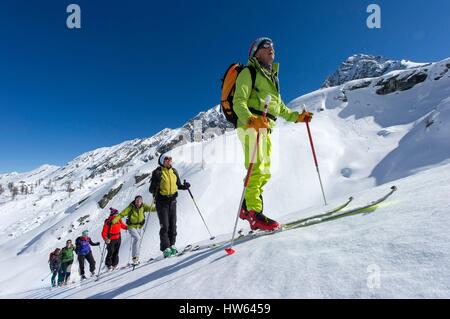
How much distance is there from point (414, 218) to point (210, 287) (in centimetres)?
216

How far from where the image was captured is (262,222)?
15.4 ft

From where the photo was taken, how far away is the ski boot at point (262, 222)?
15.2ft

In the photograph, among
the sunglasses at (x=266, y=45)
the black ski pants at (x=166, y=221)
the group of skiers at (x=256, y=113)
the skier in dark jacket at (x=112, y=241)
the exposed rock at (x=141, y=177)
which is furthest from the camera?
the exposed rock at (x=141, y=177)

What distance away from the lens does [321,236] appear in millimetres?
3455

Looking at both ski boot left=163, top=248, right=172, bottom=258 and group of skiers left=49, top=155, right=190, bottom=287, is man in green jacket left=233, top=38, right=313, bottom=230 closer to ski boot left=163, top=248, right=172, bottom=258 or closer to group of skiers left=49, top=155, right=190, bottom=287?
ski boot left=163, top=248, right=172, bottom=258

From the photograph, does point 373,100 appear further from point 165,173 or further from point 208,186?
point 165,173

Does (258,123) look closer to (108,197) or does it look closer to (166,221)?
(166,221)

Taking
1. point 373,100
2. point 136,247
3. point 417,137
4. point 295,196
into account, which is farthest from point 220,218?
point 373,100

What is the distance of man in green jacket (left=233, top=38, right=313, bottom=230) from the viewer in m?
4.64

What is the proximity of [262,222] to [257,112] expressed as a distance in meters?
1.85

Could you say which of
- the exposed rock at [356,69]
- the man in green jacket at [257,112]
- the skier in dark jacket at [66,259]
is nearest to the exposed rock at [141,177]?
the skier in dark jacket at [66,259]

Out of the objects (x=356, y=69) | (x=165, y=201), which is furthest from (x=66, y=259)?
(x=356, y=69)

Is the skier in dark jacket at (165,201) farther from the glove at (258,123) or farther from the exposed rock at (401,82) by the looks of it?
the exposed rock at (401,82)

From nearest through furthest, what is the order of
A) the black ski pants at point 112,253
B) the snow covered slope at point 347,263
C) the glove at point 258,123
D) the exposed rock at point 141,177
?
the snow covered slope at point 347,263 → the glove at point 258,123 → the black ski pants at point 112,253 → the exposed rock at point 141,177
